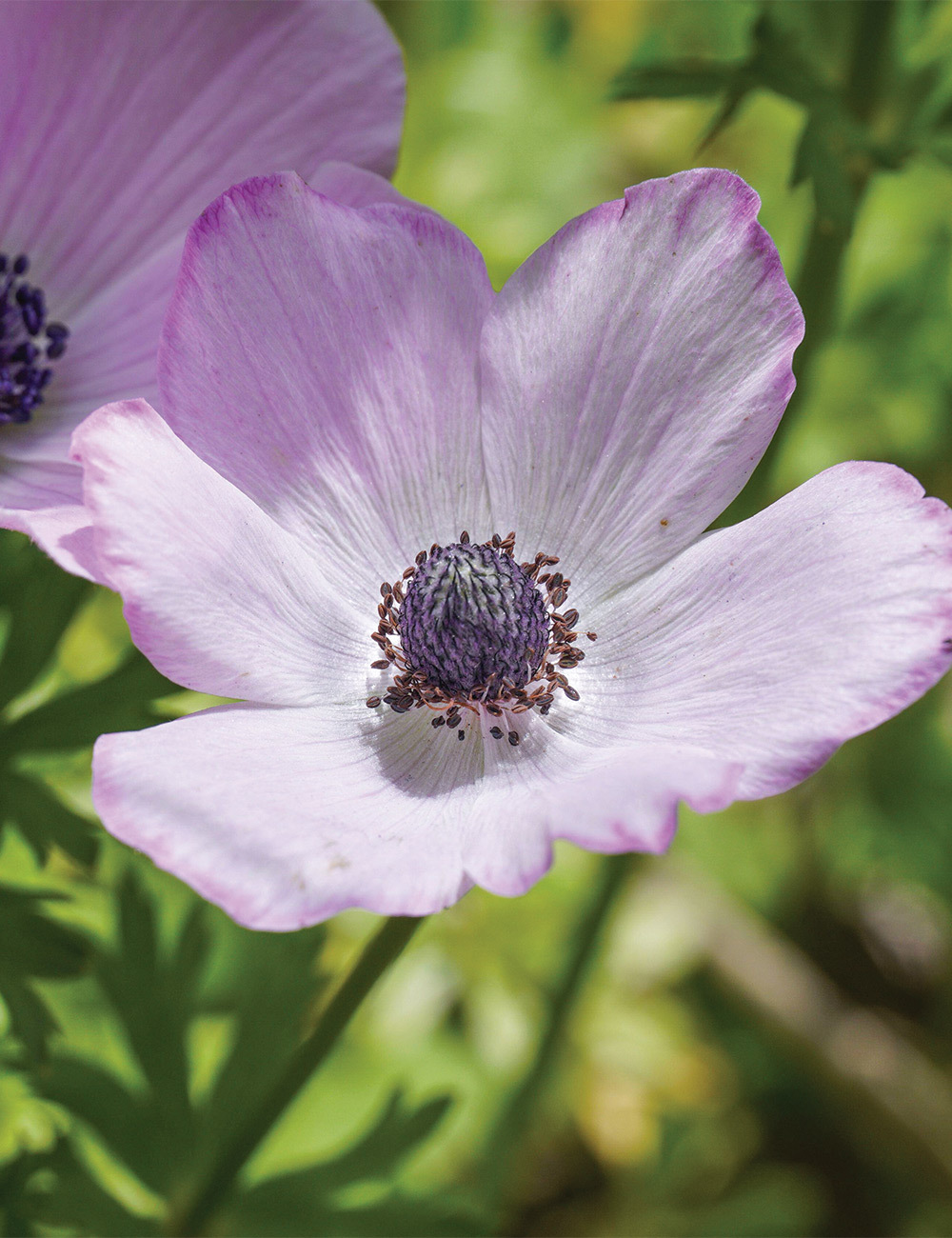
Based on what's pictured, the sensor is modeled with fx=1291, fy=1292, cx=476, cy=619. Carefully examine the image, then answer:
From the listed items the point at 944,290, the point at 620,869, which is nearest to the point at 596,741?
the point at 620,869

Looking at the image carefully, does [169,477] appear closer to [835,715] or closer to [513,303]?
[513,303]

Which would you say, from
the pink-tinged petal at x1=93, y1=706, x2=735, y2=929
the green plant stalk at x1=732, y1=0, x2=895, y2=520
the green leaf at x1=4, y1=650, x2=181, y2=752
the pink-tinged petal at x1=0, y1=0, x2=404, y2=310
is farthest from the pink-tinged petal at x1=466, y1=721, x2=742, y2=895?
the pink-tinged petal at x1=0, y1=0, x2=404, y2=310

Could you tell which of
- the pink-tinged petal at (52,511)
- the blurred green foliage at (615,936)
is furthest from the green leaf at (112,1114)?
the pink-tinged petal at (52,511)

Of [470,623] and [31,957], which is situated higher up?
[470,623]

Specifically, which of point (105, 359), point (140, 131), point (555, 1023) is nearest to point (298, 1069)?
point (105, 359)

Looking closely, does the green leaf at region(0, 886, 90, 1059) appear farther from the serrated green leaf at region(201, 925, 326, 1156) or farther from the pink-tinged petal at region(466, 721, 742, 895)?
the pink-tinged petal at region(466, 721, 742, 895)

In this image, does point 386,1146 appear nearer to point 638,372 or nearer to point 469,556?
point 469,556
